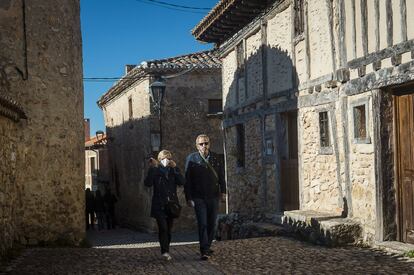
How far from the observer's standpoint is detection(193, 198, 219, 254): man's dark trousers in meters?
7.80

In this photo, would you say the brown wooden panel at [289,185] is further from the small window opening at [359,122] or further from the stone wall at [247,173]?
the small window opening at [359,122]

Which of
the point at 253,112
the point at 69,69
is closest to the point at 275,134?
the point at 253,112

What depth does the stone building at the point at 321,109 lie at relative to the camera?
26.8ft

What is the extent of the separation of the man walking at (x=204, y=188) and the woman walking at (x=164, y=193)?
21 centimetres

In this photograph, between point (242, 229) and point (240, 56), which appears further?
point (240, 56)

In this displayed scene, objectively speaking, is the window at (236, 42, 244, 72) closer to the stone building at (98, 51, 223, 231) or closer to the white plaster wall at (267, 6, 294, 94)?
the white plaster wall at (267, 6, 294, 94)

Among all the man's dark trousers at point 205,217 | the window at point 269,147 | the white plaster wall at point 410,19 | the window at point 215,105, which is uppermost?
the window at point 215,105

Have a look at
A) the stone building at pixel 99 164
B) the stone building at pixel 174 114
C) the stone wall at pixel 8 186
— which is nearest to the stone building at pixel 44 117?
the stone wall at pixel 8 186

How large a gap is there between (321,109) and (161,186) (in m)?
4.01

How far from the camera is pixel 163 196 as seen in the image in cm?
786

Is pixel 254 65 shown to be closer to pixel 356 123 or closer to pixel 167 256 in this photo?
pixel 356 123

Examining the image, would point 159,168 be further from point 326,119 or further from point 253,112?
point 253,112

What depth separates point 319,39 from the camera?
416 inches

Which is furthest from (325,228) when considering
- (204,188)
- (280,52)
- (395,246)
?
(280,52)
